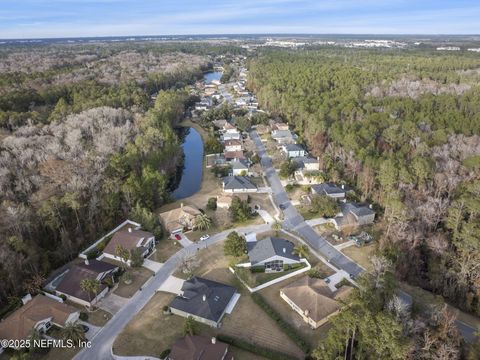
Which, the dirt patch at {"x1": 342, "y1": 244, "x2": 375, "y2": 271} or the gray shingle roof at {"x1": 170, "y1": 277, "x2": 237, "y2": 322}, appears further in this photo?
the dirt patch at {"x1": 342, "y1": 244, "x2": 375, "y2": 271}

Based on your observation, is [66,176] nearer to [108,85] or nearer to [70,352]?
[70,352]

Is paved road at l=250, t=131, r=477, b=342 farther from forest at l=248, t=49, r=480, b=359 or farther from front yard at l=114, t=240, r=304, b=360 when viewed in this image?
front yard at l=114, t=240, r=304, b=360

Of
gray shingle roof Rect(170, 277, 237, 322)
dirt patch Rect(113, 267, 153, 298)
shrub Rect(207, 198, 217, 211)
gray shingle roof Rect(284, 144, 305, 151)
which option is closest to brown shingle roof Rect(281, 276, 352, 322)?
gray shingle roof Rect(170, 277, 237, 322)

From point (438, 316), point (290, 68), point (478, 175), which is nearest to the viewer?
point (438, 316)

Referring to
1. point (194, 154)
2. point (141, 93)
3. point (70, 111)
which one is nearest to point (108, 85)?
point (141, 93)

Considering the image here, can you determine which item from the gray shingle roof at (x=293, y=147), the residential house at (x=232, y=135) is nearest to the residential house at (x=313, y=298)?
the gray shingle roof at (x=293, y=147)
